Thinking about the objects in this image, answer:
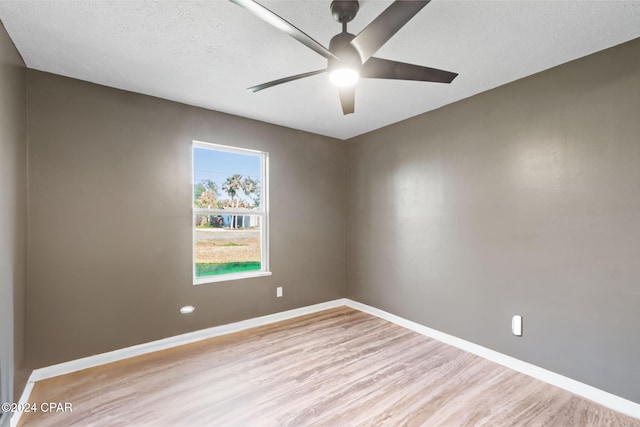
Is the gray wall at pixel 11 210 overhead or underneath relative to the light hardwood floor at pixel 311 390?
overhead

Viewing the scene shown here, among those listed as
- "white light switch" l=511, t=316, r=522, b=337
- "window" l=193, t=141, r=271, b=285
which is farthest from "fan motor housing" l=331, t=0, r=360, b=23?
"white light switch" l=511, t=316, r=522, b=337

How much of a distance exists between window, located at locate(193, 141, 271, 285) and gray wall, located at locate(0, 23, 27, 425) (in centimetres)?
128

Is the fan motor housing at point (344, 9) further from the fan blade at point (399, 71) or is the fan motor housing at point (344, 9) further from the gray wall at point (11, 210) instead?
the gray wall at point (11, 210)

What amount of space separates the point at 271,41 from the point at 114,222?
80.9 inches

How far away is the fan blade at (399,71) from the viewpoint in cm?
164

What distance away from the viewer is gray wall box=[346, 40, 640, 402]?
1.97 metres

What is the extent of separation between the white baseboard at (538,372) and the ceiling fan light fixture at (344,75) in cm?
259

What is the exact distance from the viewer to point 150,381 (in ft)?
7.40

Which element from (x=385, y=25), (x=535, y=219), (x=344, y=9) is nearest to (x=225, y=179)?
(x=344, y=9)

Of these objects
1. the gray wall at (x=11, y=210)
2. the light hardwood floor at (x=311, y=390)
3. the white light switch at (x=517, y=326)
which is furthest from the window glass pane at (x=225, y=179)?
the white light switch at (x=517, y=326)

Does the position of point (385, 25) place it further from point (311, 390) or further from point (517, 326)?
point (517, 326)

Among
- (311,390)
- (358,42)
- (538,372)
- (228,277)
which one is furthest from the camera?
(228,277)

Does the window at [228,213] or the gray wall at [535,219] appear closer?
the gray wall at [535,219]

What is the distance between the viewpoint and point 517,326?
244cm
